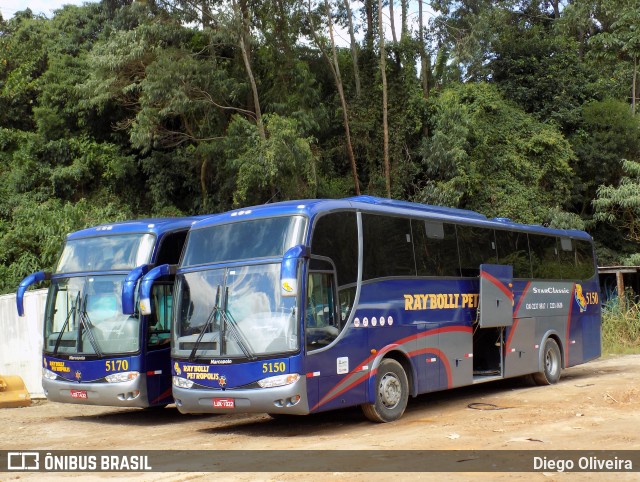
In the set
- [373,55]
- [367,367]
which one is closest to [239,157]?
[373,55]

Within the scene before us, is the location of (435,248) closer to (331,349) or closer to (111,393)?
(331,349)

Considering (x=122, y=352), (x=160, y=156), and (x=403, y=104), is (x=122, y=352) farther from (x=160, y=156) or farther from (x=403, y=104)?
(x=403, y=104)

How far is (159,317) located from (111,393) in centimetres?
139

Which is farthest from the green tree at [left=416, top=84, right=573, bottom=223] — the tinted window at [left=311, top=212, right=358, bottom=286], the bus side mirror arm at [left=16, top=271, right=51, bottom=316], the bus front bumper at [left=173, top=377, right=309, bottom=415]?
the bus front bumper at [left=173, top=377, right=309, bottom=415]

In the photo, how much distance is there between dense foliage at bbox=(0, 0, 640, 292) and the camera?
1086 inches

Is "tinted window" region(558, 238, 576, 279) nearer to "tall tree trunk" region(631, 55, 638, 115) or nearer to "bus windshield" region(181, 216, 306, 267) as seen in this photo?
"bus windshield" region(181, 216, 306, 267)

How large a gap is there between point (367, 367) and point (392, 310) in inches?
42.7

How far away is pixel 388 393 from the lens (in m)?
11.8

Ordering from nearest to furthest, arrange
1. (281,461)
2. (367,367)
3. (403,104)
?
(281,461) < (367,367) < (403,104)

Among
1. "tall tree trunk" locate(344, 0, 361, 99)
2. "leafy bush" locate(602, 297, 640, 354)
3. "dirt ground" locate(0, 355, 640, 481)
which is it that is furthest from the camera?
"tall tree trunk" locate(344, 0, 361, 99)

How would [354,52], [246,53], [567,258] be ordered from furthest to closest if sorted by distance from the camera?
[354,52], [246,53], [567,258]

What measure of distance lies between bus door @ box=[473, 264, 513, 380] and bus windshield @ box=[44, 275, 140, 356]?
6.09m

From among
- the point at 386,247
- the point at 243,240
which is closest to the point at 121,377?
the point at 243,240

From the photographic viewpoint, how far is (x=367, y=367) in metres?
11.3
